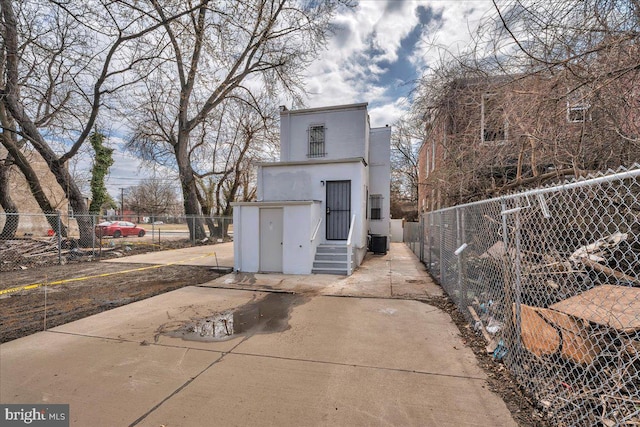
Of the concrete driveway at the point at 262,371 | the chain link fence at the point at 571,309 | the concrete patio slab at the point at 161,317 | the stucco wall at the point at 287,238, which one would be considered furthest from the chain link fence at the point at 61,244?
the chain link fence at the point at 571,309

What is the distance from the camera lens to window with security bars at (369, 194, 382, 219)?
1443 cm

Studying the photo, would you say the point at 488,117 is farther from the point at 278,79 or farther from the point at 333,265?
the point at 278,79

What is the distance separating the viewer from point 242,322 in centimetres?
457

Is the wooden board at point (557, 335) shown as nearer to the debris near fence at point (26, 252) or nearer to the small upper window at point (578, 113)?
the small upper window at point (578, 113)

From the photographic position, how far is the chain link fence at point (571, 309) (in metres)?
2.06

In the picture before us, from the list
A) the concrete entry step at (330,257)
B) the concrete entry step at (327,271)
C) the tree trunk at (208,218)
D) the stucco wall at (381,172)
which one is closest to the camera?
the concrete entry step at (327,271)

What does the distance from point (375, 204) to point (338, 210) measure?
4976 mm

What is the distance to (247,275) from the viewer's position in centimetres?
822

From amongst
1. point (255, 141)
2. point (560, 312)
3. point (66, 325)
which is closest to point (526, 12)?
point (560, 312)

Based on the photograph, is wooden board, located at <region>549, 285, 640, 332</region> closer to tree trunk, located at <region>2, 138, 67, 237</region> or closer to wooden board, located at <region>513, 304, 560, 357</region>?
wooden board, located at <region>513, 304, 560, 357</region>

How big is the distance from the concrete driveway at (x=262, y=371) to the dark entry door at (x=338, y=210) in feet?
16.5

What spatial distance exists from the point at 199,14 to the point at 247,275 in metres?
7.12

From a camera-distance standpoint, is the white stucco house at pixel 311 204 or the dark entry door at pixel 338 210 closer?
the white stucco house at pixel 311 204

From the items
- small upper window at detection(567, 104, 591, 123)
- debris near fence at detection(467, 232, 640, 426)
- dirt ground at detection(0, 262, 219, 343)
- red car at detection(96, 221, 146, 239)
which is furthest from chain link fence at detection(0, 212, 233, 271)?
small upper window at detection(567, 104, 591, 123)
